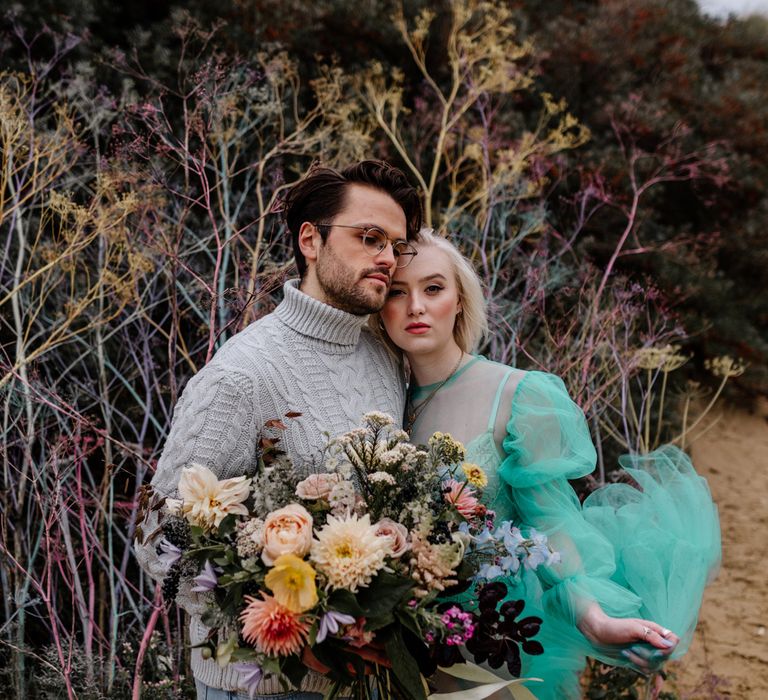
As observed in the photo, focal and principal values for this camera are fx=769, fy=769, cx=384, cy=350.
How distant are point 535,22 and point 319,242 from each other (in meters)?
6.31

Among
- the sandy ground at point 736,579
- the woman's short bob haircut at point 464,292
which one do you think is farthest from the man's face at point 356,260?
the sandy ground at point 736,579

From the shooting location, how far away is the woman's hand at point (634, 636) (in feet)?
6.56

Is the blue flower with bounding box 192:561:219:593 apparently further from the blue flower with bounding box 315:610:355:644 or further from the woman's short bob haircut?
the woman's short bob haircut

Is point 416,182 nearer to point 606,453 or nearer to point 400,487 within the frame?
point 606,453

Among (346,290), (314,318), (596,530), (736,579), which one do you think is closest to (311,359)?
(314,318)

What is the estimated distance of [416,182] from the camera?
5.80 m

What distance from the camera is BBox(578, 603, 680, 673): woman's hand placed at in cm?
200

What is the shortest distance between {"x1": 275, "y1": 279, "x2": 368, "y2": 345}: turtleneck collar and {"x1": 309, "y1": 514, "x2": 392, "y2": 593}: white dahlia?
778mm

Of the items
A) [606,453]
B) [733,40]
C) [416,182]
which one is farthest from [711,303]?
[733,40]

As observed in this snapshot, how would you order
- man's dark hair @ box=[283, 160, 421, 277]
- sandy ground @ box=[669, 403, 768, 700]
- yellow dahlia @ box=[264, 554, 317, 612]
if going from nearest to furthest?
yellow dahlia @ box=[264, 554, 317, 612], man's dark hair @ box=[283, 160, 421, 277], sandy ground @ box=[669, 403, 768, 700]

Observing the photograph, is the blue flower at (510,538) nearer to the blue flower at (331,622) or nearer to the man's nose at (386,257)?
the blue flower at (331,622)

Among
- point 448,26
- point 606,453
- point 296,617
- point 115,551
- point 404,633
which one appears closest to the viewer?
point 296,617

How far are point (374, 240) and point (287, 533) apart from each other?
1.06 meters

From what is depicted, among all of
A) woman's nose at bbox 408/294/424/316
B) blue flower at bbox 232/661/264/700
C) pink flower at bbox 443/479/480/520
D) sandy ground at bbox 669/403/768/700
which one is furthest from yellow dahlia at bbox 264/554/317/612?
sandy ground at bbox 669/403/768/700
